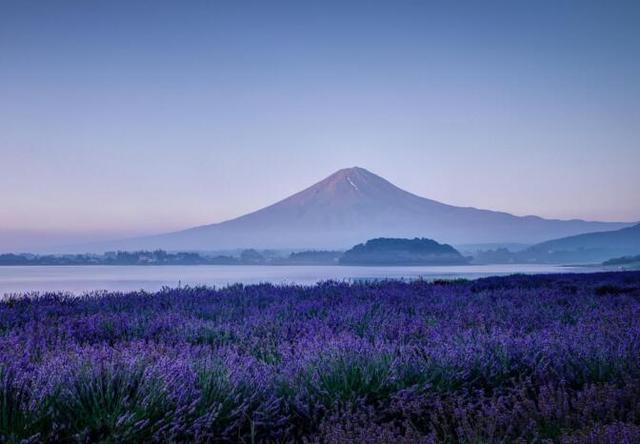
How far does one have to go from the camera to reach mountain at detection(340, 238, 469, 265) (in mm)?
102250

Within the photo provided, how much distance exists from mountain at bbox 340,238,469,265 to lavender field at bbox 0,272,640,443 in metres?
93.2

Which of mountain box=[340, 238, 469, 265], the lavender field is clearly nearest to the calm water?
the lavender field

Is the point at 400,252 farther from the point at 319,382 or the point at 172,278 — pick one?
the point at 319,382

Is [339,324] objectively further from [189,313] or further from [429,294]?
[429,294]

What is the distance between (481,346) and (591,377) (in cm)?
88

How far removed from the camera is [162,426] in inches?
131

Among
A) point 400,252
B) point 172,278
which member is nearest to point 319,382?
point 172,278

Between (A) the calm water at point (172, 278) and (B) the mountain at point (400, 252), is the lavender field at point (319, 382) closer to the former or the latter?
(A) the calm water at point (172, 278)

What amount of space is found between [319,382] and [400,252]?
9994cm

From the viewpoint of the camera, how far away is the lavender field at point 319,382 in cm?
328

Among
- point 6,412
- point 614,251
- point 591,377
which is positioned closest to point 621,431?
point 591,377

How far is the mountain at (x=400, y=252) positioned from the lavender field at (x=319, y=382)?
3671 inches

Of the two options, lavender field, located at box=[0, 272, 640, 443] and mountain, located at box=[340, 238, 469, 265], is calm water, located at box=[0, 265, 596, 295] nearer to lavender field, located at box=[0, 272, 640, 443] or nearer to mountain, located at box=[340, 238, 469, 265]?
lavender field, located at box=[0, 272, 640, 443]

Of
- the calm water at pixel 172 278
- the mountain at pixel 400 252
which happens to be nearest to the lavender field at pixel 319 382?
the calm water at pixel 172 278
